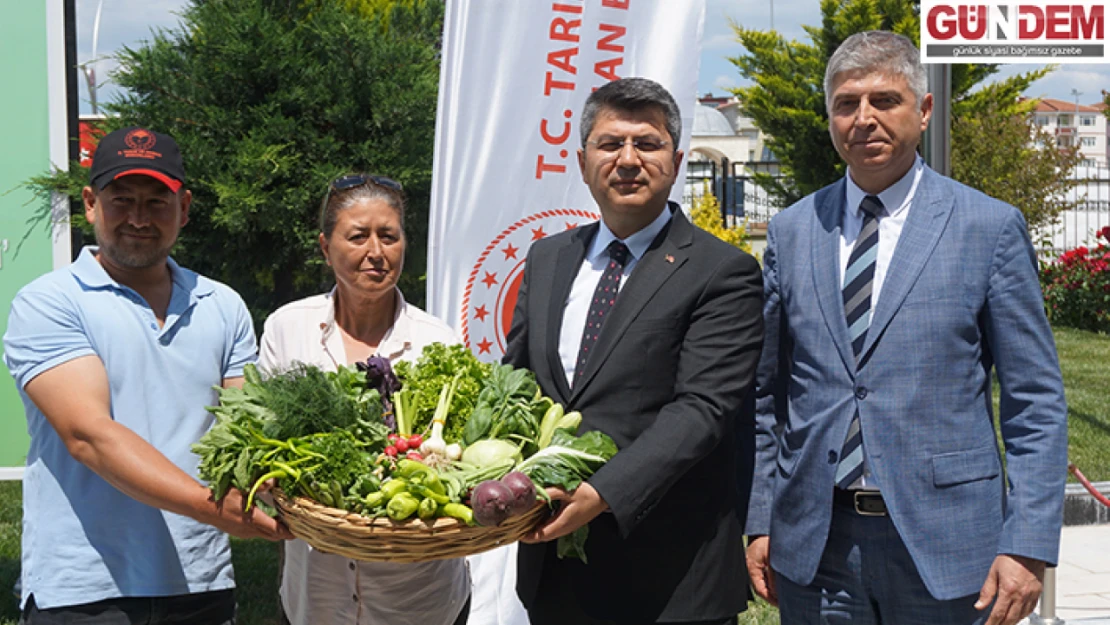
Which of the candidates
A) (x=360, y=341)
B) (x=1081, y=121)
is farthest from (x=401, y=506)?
(x=1081, y=121)

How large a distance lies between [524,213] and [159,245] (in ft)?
7.94

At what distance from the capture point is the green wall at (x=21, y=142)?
587 centimetres

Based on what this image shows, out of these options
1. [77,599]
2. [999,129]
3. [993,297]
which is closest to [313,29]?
[77,599]

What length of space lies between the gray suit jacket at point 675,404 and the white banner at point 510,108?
7.69 ft

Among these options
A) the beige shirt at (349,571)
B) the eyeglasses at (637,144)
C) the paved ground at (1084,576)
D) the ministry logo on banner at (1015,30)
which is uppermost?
the ministry logo on banner at (1015,30)

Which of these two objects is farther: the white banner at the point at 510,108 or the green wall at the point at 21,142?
the green wall at the point at 21,142

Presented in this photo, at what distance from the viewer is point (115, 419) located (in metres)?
2.93

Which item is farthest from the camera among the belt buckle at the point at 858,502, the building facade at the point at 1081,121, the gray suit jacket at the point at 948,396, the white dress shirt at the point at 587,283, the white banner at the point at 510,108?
the building facade at the point at 1081,121

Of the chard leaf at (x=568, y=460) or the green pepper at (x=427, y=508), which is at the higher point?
the chard leaf at (x=568, y=460)

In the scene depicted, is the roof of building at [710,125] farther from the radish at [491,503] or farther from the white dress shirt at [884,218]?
the radish at [491,503]

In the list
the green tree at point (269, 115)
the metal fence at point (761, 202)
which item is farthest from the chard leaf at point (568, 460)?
the metal fence at point (761, 202)

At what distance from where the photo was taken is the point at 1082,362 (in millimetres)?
13508

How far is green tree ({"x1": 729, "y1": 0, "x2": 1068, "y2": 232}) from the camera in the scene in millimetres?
15812

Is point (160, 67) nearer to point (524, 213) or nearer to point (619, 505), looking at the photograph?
point (524, 213)
